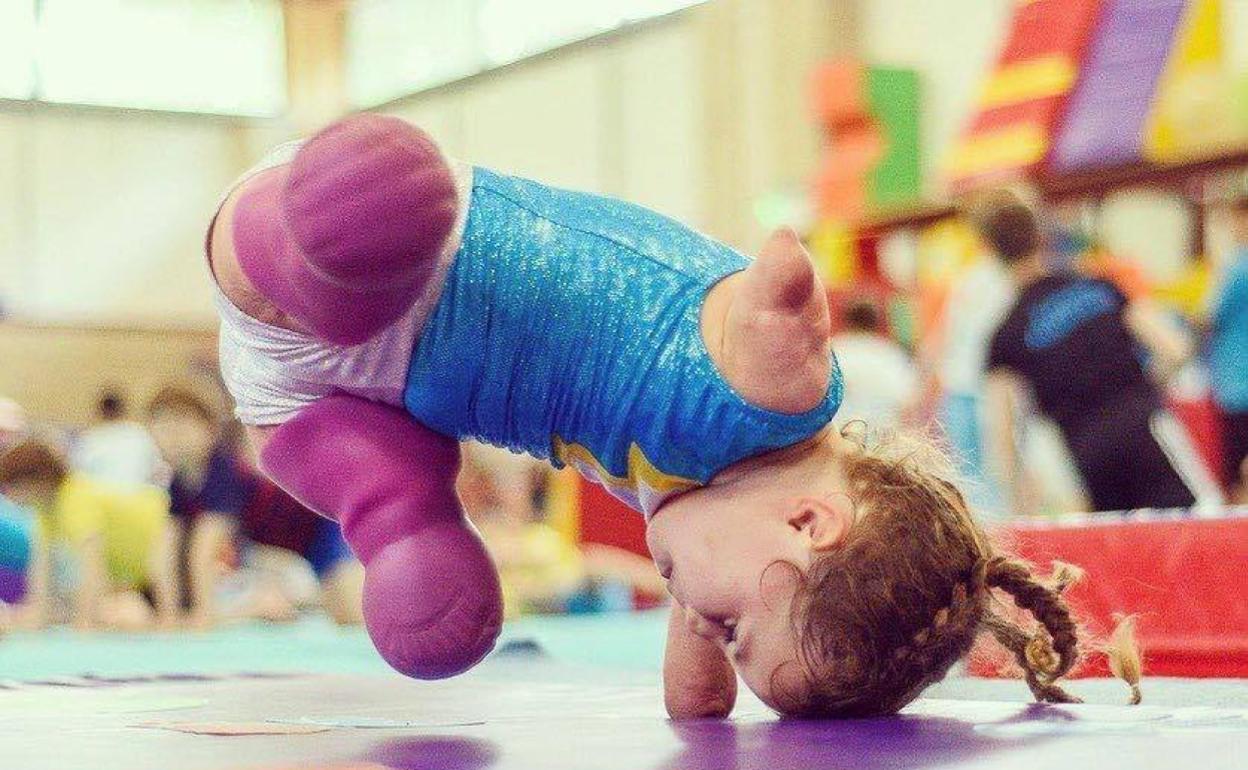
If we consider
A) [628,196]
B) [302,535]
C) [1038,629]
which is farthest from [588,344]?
[628,196]

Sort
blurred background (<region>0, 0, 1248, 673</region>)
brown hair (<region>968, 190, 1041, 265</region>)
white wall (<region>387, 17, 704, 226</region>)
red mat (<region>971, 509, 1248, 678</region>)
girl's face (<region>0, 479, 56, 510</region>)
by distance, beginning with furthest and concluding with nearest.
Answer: white wall (<region>387, 17, 704, 226</region>) < girl's face (<region>0, 479, 56, 510</region>) < blurred background (<region>0, 0, 1248, 673</region>) < brown hair (<region>968, 190, 1041, 265</region>) < red mat (<region>971, 509, 1248, 678</region>)

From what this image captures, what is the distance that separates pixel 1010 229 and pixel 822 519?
8.53 feet

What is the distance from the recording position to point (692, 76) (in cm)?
959

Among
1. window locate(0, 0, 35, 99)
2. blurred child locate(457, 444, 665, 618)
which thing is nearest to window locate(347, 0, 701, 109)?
window locate(0, 0, 35, 99)

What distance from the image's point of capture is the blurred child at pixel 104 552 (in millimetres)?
5551

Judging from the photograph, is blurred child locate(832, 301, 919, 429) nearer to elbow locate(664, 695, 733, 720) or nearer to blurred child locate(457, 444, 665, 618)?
blurred child locate(457, 444, 665, 618)

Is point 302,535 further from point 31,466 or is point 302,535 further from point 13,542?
point 13,542

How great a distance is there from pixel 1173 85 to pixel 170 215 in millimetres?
8755

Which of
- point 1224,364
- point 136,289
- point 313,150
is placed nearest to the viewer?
point 313,150

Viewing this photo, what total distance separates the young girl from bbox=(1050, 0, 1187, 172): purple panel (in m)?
4.02

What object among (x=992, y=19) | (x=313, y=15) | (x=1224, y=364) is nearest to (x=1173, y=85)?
(x=1224, y=364)

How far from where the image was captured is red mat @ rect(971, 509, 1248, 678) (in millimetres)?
2504

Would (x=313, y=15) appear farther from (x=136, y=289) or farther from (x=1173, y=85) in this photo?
(x=1173, y=85)

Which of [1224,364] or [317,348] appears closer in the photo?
[317,348]
